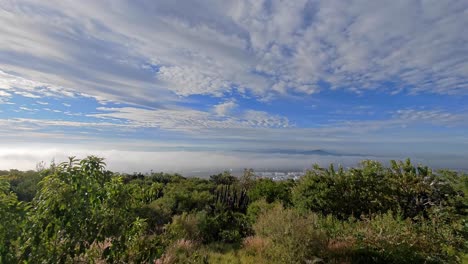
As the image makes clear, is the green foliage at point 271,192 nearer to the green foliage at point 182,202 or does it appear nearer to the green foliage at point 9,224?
the green foliage at point 182,202

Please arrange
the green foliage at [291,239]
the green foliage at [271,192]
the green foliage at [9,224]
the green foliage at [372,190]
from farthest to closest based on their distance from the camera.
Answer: the green foliage at [271,192]
the green foliage at [372,190]
the green foliage at [291,239]
the green foliage at [9,224]

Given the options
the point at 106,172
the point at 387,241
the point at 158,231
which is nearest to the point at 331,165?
the point at 387,241

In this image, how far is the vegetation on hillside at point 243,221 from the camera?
285 centimetres

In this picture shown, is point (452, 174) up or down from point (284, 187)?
up

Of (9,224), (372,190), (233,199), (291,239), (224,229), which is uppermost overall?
(9,224)

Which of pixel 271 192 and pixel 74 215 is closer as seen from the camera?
pixel 74 215

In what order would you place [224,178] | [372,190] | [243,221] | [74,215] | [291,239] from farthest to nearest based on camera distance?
1. [224,178]
2. [243,221]
3. [372,190]
4. [291,239]
5. [74,215]

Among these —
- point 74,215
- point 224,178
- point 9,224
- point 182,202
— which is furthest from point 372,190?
point 224,178

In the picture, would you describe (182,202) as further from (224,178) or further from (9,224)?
(224,178)

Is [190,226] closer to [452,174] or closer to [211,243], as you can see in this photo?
[211,243]

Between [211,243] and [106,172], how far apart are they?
248 inches

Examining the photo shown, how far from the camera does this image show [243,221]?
10461 mm

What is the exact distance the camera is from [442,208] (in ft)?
28.3

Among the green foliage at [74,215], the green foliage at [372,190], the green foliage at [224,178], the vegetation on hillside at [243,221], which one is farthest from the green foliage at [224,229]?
the green foliage at [224,178]
